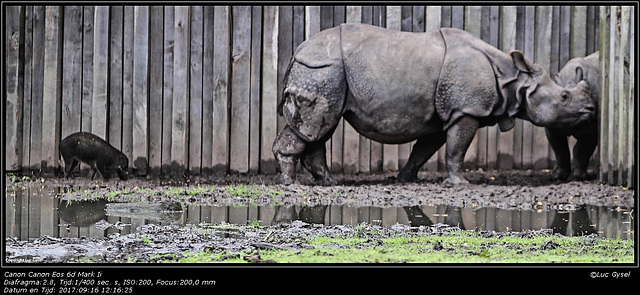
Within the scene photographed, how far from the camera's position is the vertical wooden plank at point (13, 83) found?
1152 cm

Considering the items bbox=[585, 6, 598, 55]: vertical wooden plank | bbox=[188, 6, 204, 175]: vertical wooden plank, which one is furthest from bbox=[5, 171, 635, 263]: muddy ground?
bbox=[585, 6, 598, 55]: vertical wooden plank

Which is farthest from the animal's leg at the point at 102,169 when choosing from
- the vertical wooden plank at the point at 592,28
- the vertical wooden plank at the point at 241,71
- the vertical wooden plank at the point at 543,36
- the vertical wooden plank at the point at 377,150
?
the vertical wooden plank at the point at 592,28

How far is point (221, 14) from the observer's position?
11695 mm

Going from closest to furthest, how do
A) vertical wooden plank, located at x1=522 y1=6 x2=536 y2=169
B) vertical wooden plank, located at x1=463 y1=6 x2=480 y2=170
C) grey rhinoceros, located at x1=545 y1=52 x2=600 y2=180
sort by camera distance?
grey rhinoceros, located at x1=545 y1=52 x2=600 y2=180 < vertical wooden plank, located at x1=463 y1=6 x2=480 y2=170 < vertical wooden plank, located at x1=522 y1=6 x2=536 y2=169

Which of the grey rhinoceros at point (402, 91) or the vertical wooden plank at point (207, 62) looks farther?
the vertical wooden plank at point (207, 62)

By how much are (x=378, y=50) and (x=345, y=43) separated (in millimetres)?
391

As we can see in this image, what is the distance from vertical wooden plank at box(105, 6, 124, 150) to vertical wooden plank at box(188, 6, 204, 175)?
0.91 m

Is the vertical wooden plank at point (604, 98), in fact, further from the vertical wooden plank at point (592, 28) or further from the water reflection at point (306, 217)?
the water reflection at point (306, 217)

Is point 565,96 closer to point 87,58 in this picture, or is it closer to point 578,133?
point 578,133

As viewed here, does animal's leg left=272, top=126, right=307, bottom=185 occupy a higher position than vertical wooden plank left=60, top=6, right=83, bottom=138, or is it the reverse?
vertical wooden plank left=60, top=6, right=83, bottom=138

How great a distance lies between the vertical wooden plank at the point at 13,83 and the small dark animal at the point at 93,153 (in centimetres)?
91

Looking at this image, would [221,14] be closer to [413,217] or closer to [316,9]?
[316,9]

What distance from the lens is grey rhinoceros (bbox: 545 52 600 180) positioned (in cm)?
1095

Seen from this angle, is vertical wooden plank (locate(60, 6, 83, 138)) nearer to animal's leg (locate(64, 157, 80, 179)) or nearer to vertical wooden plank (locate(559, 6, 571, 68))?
animal's leg (locate(64, 157, 80, 179))
